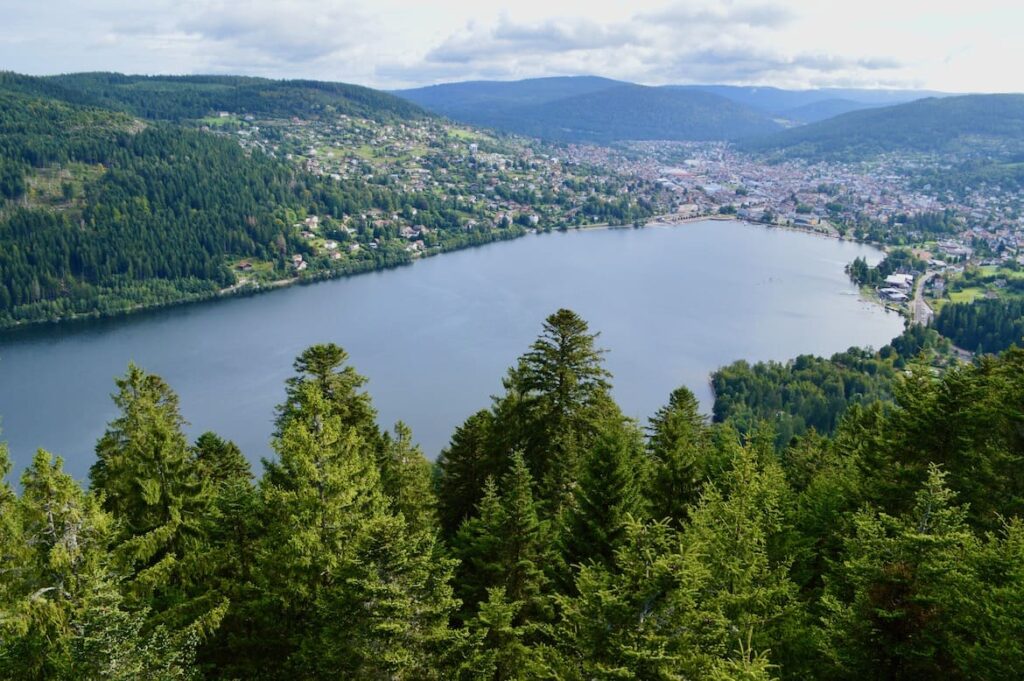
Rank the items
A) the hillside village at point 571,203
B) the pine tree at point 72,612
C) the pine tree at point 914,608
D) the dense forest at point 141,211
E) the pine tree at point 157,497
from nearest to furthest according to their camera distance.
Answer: the pine tree at point 72,612 < the pine tree at point 914,608 < the pine tree at point 157,497 < the dense forest at point 141,211 < the hillside village at point 571,203

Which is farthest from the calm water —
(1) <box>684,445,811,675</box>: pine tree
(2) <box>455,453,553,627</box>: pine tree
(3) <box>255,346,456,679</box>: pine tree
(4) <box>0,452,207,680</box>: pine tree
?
(1) <box>684,445,811,675</box>: pine tree

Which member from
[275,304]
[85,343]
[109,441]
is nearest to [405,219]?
[275,304]

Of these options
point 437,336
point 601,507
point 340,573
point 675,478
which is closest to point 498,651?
point 340,573

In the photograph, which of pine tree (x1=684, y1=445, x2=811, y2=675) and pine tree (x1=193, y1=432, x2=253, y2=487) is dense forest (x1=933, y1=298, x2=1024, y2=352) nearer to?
pine tree (x1=193, y1=432, x2=253, y2=487)

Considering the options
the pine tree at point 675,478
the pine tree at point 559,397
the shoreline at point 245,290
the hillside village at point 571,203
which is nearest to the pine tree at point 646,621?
the pine tree at point 675,478

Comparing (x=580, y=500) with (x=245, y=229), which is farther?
(x=245, y=229)

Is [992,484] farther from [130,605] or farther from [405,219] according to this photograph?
[405,219]

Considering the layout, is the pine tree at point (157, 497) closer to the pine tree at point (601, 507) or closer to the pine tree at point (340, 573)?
the pine tree at point (340, 573)
